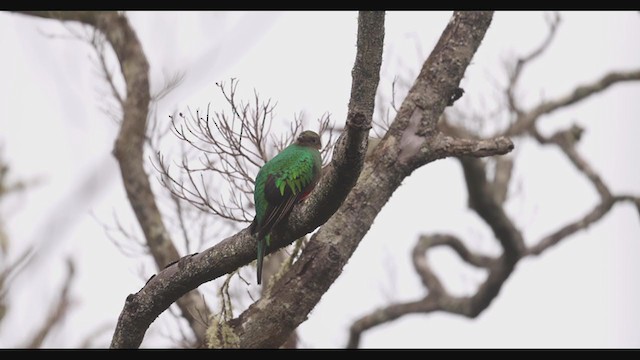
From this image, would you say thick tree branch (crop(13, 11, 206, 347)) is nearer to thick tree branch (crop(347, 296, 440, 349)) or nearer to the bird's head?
the bird's head

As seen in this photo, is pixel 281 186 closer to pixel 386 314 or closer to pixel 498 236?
pixel 498 236

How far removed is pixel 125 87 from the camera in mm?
8062

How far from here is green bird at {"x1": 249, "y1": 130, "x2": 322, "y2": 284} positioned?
463cm

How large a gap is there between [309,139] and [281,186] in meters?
0.88

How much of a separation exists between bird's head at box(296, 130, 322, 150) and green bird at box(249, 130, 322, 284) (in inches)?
3.1

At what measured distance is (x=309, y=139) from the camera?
5703 mm

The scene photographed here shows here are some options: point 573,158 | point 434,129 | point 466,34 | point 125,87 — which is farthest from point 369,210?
point 573,158

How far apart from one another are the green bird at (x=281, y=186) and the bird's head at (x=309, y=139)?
0.08 m

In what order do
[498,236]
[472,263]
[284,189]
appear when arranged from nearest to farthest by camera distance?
[284,189]
[498,236]
[472,263]

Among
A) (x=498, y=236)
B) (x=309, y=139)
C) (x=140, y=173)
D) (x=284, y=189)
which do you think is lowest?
(x=284, y=189)

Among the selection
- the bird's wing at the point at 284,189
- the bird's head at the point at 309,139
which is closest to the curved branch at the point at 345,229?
the bird's head at the point at 309,139

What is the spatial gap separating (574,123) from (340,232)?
20.2 ft

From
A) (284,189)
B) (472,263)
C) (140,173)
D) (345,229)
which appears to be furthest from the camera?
(472,263)

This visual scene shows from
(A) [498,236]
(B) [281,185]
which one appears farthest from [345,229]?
(A) [498,236]
